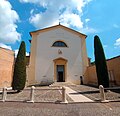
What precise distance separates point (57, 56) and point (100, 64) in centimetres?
1178

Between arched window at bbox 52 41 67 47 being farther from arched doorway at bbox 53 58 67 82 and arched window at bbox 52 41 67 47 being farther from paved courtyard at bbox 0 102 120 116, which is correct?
paved courtyard at bbox 0 102 120 116

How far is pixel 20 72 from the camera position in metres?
13.6

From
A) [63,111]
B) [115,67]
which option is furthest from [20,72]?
[115,67]

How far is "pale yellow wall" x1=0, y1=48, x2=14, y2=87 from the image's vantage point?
59.7ft

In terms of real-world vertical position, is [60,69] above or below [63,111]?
above

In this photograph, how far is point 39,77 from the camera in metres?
22.6

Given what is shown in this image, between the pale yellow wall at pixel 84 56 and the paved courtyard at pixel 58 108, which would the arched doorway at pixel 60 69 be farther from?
the paved courtyard at pixel 58 108

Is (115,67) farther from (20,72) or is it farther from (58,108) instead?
(58,108)

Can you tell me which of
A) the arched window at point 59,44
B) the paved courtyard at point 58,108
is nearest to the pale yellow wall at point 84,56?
the arched window at point 59,44

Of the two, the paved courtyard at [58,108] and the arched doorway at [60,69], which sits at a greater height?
the arched doorway at [60,69]

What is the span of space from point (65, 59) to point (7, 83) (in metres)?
10.3

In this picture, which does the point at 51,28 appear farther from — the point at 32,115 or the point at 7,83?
the point at 32,115

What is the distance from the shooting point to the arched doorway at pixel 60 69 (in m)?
23.7

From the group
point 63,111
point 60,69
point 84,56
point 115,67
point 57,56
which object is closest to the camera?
point 63,111
